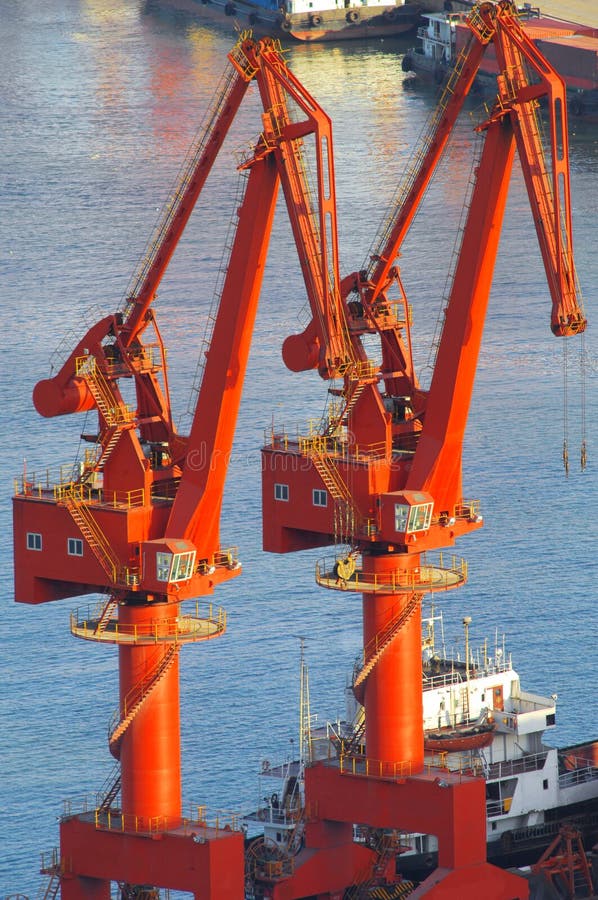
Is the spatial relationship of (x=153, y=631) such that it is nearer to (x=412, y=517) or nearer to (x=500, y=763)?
(x=412, y=517)

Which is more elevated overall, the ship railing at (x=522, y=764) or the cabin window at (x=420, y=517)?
the cabin window at (x=420, y=517)

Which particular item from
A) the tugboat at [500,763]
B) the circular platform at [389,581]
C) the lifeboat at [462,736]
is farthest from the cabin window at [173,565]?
the lifeboat at [462,736]

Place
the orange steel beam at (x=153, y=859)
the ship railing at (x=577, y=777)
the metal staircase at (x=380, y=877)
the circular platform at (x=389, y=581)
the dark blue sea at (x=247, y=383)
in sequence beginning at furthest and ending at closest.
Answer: the dark blue sea at (x=247, y=383)
the ship railing at (x=577, y=777)
the metal staircase at (x=380, y=877)
the circular platform at (x=389, y=581)
the orange steel beam at (x=153, y=859)

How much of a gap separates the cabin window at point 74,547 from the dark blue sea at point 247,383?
15834 millimetres

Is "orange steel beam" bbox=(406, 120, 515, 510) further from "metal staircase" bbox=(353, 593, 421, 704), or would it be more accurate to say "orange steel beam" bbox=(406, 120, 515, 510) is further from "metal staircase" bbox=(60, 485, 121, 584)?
"metal staircase" bbox=(60, 485, 121, 584)

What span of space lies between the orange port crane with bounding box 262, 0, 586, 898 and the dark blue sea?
1284 cm

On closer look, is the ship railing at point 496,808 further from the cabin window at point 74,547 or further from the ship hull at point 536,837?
the cabin window at point 74,547

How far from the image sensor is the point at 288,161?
57.7 meters

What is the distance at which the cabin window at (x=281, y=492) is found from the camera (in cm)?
6138

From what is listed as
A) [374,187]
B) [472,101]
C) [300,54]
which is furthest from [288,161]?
[300,54]

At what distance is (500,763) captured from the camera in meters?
72.1

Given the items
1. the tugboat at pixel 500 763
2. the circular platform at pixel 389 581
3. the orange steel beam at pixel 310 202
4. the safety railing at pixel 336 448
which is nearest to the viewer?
the orange steel beam at pixel 310 202

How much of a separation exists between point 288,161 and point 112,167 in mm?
89481

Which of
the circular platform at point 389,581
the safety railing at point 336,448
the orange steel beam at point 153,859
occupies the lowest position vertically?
the orange steel beam at point 153,859
